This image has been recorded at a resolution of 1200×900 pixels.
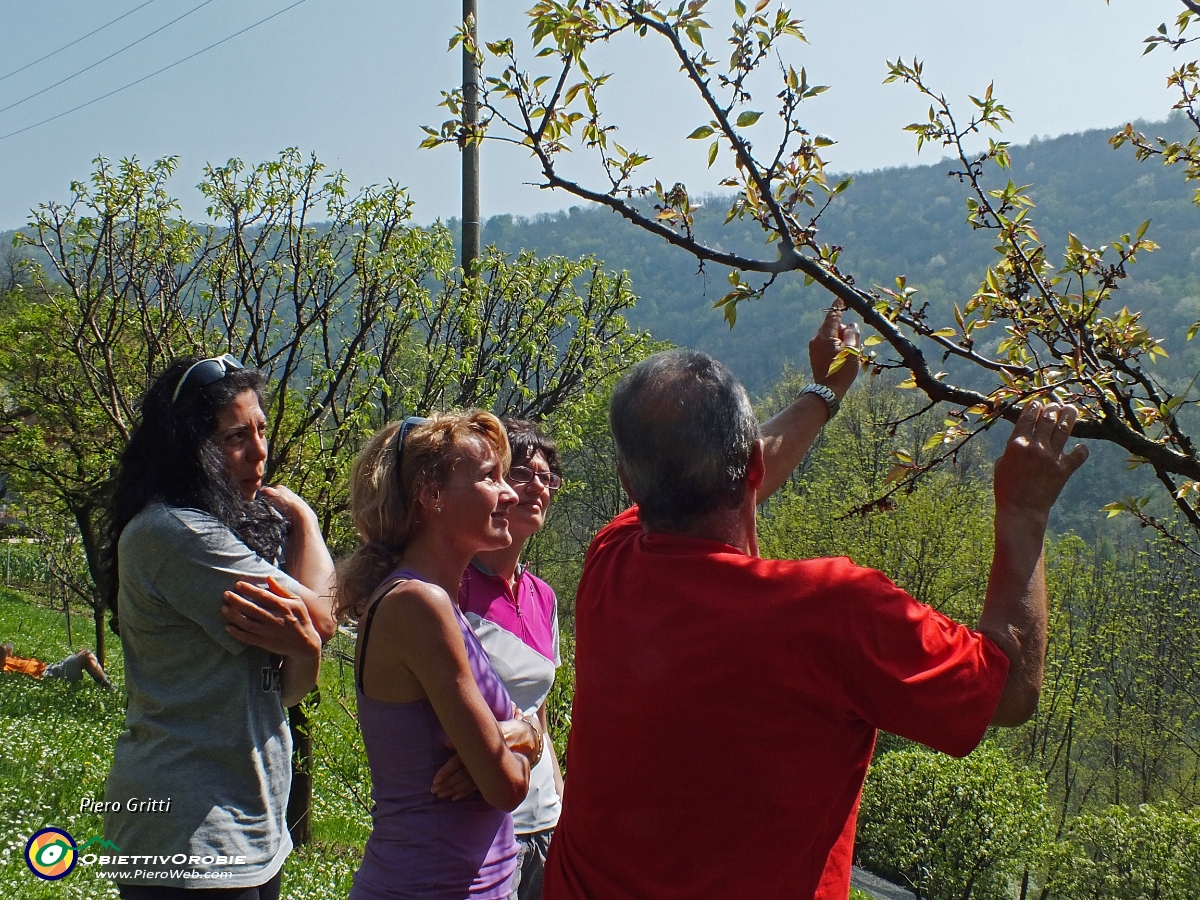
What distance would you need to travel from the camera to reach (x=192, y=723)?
87.7 inches

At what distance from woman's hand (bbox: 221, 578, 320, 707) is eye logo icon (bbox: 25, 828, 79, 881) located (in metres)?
2.69

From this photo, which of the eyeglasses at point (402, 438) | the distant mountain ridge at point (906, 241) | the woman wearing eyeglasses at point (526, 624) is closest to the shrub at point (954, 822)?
the woman wearing eyeglasses at point (526, 624)

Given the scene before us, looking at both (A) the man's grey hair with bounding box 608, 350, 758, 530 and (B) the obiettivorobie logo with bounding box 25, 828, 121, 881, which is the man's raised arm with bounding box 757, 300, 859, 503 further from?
(B) the obiettivorobie logo with bounding box 25, 828, 121, 881

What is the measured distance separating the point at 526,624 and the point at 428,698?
852 millimetres

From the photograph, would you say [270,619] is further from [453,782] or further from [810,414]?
[810,414]

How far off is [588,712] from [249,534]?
1117mm

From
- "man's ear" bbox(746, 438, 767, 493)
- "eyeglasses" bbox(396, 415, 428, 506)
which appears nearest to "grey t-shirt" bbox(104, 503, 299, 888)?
"eyeglasses" bbox(396, 415, 428, 506)

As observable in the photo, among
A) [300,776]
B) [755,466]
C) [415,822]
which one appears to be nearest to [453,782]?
[415,822]

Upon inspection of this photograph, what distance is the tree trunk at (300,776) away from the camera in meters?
5.25

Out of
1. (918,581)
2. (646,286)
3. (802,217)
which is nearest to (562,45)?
(802,217)

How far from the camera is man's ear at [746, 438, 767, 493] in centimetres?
176

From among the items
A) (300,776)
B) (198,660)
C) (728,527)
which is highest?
Result: (728,527)

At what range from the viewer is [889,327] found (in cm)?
202

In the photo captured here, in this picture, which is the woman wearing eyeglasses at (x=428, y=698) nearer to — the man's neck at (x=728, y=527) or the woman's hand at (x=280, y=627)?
the woman's hand at (x=280, y=627)
